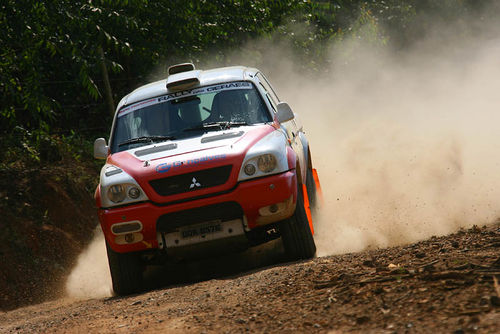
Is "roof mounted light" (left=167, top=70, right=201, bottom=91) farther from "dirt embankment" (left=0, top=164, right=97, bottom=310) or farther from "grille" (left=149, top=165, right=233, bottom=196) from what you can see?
"dirt embankment" (left=0, top=164, right=97, bottom=310)

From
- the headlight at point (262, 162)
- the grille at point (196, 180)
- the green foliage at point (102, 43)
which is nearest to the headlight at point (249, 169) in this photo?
the headlight at point (262, 162)

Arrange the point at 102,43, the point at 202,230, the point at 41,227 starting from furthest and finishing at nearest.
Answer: the point at 102,43 < the point at 41,227 < the point at 202,230

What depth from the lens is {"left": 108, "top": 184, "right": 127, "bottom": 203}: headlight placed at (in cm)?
661

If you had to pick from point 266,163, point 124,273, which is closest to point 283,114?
point 266,163

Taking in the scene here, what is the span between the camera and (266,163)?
6.55m

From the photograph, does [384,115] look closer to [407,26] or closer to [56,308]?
[407,26]

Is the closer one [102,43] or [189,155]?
[189,155]

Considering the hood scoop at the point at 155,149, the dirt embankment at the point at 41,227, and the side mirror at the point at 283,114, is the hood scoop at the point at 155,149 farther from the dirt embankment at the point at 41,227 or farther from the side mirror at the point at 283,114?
the dirt embankment at the point at 41,227

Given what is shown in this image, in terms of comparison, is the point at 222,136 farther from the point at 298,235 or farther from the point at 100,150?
the point at 100,150

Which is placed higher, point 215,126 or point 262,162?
Answer: point 215,126

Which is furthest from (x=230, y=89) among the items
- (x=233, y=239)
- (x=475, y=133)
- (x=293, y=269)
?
(x=475, y=133)

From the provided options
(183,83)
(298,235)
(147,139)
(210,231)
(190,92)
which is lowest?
(298,235)

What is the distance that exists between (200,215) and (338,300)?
2127 mm

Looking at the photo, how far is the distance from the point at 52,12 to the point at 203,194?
512 cm
